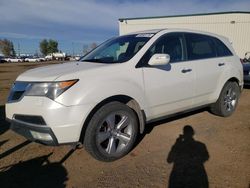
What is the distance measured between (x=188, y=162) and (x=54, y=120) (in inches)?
73.4

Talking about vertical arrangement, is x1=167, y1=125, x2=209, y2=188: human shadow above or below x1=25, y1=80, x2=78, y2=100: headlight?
below

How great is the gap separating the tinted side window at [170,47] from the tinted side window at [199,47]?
21 cm

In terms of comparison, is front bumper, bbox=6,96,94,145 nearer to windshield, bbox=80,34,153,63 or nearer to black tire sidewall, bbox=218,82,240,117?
windshield, bbox=80,34,153,63

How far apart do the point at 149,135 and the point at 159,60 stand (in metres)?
1.53

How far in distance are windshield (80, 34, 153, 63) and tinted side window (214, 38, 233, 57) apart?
1.85 m

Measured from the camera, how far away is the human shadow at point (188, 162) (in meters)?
3.26

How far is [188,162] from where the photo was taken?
3.79m

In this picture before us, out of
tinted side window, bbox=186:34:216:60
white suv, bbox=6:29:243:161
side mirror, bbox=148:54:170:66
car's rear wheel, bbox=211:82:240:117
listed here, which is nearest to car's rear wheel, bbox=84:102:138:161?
white suv, bbox=6:29:243:161

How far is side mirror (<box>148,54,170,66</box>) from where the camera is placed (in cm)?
407

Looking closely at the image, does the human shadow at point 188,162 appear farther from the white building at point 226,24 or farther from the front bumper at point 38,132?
the white building at point 226,24

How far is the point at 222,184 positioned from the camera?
3219 mm

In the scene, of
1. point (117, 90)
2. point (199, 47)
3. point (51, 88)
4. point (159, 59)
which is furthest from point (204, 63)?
point (51, 88)

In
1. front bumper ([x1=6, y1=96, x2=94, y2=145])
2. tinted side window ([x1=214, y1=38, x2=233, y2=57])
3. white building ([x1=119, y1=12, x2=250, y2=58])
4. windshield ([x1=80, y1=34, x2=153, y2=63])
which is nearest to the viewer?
front bumper ([x1=6, y1=96, x2=94, y2=145])

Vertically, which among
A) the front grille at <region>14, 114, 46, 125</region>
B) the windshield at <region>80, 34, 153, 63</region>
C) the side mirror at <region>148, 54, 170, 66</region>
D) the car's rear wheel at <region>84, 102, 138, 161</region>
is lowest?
the car's rear wheel at <region>84, 102, 138, 161</region>
